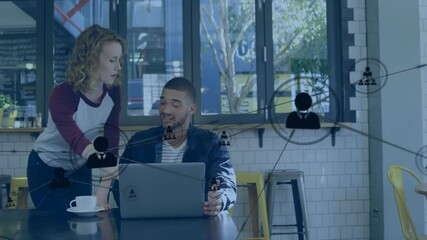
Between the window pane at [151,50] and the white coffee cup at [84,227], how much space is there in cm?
230

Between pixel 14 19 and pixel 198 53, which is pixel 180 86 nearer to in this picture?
pixel 198 53

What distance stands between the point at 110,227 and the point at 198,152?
2.92 feet

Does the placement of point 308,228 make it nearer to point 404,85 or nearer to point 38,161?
point 404,85

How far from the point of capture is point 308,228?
3969 millimetres

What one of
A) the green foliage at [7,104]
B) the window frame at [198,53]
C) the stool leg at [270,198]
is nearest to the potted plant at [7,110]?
the green foliage at [7,104]

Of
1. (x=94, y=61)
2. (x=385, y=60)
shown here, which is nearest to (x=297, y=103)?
(x=94, y=61)

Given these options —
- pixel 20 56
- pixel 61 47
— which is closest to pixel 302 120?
pixel 61 47

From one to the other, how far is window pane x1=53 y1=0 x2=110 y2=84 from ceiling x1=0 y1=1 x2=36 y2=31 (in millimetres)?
200

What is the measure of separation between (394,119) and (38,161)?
97.1 inches

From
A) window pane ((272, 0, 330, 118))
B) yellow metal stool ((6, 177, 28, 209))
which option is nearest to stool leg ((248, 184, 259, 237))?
window pane ((272, 0, 330, 118))

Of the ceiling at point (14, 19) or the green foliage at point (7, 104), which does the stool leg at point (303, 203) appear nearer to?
the green foliage at point (7, 104)

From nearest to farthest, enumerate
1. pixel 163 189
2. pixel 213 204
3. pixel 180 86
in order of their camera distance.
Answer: pixel 163 189
pixel 213 204
pixel 180 86

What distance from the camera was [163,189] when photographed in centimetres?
187

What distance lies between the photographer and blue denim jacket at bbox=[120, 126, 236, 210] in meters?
2.54
